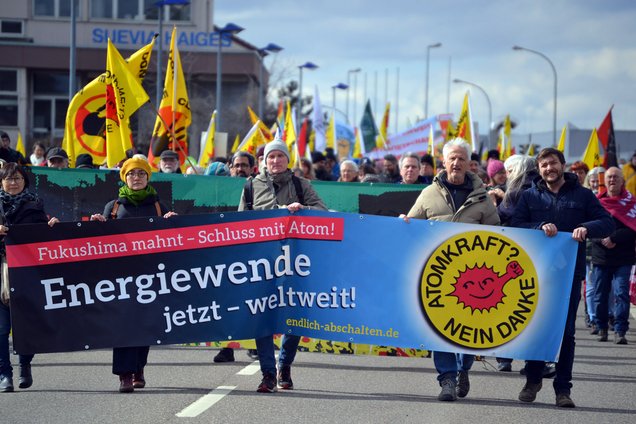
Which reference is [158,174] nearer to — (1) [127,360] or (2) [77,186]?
(2) [77,186]

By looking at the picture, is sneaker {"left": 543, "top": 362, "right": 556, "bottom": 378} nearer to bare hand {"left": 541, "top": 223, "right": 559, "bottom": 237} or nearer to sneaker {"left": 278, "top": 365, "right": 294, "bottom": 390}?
bare hand {"left": 541, "top": 223, "right": 559, "bottom": 237}

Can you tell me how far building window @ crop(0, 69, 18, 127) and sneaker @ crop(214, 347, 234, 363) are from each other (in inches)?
1950

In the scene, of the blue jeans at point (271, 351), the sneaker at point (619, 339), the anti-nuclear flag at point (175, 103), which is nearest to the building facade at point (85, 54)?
the anti-nuclear flag at point (175, 103)

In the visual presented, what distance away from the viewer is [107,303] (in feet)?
30.7

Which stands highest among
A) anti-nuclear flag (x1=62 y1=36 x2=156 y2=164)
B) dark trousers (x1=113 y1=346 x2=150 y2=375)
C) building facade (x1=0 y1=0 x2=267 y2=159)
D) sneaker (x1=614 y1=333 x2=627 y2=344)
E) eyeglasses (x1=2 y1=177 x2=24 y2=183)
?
building facade (x1=0 y1=0 x2=267 y2=159)

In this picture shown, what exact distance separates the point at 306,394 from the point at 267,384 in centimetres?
31

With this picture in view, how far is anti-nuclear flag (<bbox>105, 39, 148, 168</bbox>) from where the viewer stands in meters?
14.6

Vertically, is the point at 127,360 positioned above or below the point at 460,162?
below

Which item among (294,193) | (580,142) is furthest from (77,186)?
(580,142)

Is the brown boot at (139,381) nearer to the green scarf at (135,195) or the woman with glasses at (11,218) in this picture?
the woman with glasses at (11,218)

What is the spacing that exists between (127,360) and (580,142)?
7561cm

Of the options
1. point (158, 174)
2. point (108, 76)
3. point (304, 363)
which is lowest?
point (304, 363)

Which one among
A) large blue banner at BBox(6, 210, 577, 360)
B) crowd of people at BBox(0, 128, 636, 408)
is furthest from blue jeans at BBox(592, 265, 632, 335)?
large blue banner at BBox(6, 210, 577, 360)

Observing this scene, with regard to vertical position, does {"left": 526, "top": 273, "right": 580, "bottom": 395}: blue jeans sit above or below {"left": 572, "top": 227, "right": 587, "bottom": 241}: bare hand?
below
